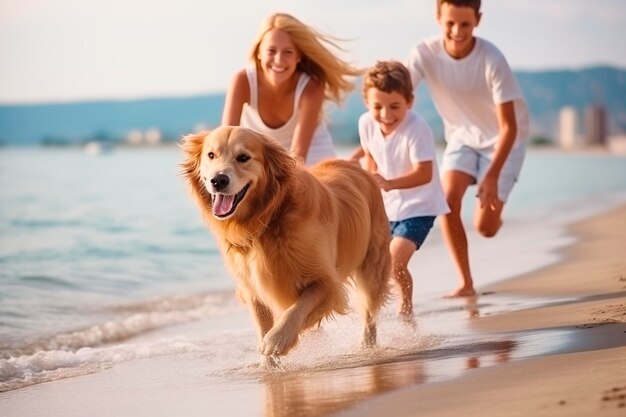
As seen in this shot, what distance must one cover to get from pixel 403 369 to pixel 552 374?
91 centimetres

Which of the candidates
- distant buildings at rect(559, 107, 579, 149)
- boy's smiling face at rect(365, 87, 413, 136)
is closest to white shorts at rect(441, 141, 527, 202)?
boy's smiling face at rect(365, 87, 413, 136)

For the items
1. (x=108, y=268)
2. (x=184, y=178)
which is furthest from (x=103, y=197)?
(x=184, y=178)

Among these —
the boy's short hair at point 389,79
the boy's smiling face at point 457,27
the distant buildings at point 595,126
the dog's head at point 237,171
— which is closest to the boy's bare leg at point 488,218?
the boy's smiling face at point 457,27

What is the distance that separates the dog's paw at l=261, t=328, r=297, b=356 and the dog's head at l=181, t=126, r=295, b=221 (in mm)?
638

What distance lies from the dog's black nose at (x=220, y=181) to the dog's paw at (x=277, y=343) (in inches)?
31.9

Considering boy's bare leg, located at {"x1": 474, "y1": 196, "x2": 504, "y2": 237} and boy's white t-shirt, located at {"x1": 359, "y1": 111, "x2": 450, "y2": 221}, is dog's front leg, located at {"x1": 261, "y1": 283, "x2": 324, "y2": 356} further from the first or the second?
boy's bare leg, located at {"x1": 474, "y1": 196, "x2": 504, "y2": 237}

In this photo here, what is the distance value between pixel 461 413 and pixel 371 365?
1.50 metres

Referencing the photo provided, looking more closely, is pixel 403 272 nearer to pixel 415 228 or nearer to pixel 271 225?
pixel 415 228

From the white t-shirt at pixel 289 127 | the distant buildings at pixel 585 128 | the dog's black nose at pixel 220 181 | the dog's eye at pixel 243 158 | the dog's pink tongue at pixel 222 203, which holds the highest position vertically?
the distant buildings at pixel 585 128

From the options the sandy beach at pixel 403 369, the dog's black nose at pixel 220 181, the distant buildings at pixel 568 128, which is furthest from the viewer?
the distant buildings at pixel 568 128

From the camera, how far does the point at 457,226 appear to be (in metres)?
8.23

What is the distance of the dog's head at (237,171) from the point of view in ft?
18.0

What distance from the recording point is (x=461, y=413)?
4074 millimetres

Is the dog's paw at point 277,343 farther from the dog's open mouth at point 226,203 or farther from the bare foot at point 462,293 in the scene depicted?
the bare foot at point 462,293
